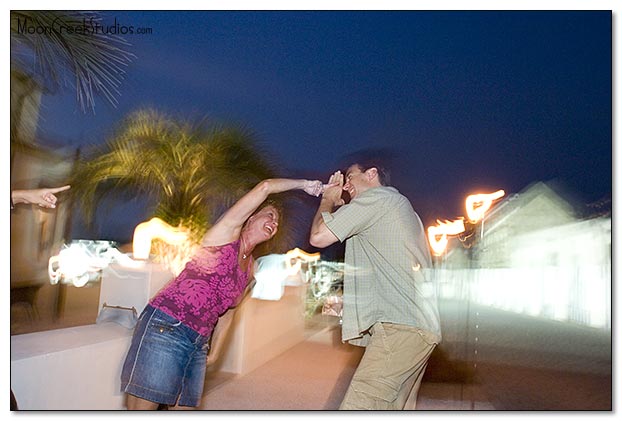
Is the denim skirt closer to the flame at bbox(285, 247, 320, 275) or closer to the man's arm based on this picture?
the flame at bbox(285, 247, 320, 275)

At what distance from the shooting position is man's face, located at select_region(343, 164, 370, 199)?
308cm

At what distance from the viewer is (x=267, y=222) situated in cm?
307

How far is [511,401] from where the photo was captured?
3.11m

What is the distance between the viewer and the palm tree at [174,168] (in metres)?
3.07

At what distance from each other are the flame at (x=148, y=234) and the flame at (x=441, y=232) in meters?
1.20

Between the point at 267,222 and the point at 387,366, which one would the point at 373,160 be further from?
the point at 387,366

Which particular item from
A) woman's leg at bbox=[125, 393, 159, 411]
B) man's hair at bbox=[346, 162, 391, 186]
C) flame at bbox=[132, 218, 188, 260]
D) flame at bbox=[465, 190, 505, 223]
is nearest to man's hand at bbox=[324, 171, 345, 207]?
man's hair at bbox=[346, 162, 391, 186]

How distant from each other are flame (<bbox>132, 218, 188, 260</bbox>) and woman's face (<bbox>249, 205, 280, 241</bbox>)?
0.38 meters

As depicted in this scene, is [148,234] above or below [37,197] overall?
below

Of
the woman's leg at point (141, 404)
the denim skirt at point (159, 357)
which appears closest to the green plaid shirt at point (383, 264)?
the denim skirt at point (159, 357)

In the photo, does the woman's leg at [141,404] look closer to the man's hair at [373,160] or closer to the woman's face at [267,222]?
the woman's face at [267,222]

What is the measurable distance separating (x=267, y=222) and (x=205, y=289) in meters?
0.45

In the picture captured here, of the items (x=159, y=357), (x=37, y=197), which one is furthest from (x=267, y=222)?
(x=37, y=197)

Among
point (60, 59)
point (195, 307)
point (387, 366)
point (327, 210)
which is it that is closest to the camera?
point (387, 366)
